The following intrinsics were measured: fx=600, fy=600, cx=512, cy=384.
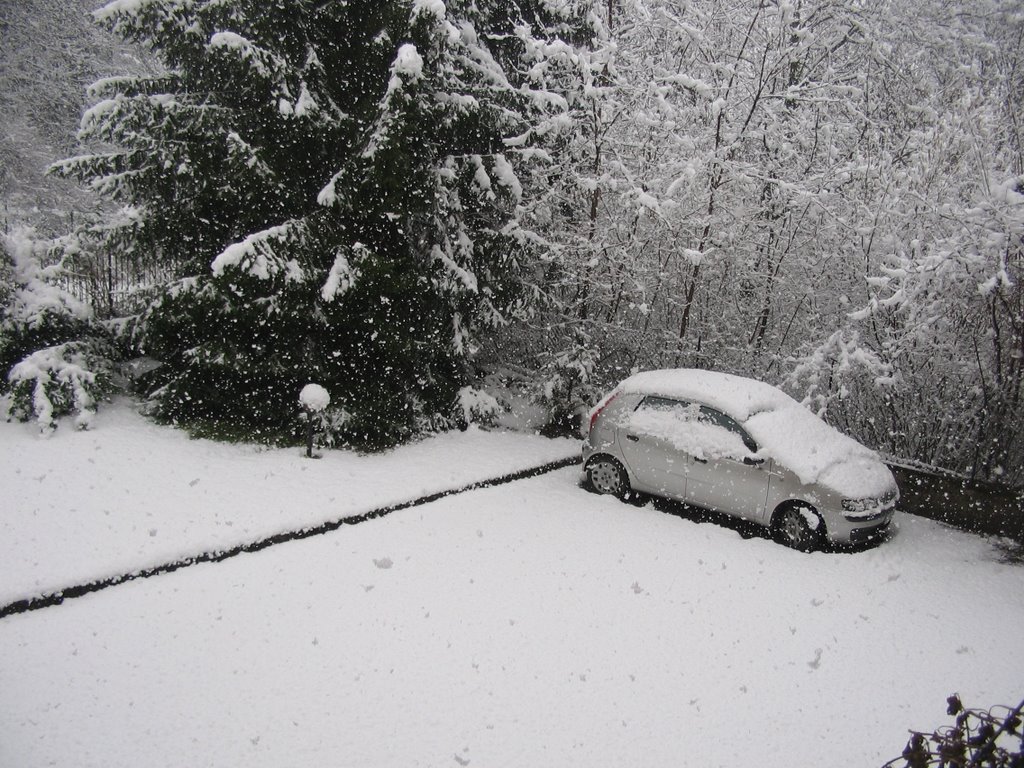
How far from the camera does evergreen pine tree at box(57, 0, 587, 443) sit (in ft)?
27.5

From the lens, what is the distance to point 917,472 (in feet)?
27.9

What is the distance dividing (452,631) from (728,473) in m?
4.06

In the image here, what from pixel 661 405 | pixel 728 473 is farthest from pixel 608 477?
pixel 728 473

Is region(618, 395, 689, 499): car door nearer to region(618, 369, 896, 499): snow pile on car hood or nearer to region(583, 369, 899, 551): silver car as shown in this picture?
region(583, 369, 899, 551): silver car

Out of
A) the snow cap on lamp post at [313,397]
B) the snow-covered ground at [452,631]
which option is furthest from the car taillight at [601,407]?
the snow cap on lamp post at [313,397]

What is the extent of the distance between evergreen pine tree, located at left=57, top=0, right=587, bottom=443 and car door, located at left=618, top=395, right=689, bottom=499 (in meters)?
3.39

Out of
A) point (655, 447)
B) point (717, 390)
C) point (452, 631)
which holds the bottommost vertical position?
point (452, 631)

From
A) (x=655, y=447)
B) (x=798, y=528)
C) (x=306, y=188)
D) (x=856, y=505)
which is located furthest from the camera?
(x=306, y=188)

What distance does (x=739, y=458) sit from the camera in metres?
7.41

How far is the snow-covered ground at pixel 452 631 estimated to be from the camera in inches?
162

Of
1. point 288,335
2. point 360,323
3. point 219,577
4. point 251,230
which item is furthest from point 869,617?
point 251,230

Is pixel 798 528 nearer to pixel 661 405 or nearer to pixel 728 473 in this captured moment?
pixel 728 473

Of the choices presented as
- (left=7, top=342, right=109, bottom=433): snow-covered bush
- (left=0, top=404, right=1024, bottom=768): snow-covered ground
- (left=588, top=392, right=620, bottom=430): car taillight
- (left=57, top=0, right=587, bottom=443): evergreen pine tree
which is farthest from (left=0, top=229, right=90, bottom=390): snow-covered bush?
(left=588, top=392, right=620, bottom=430): car taillight

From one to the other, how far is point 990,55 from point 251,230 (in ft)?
40.1
